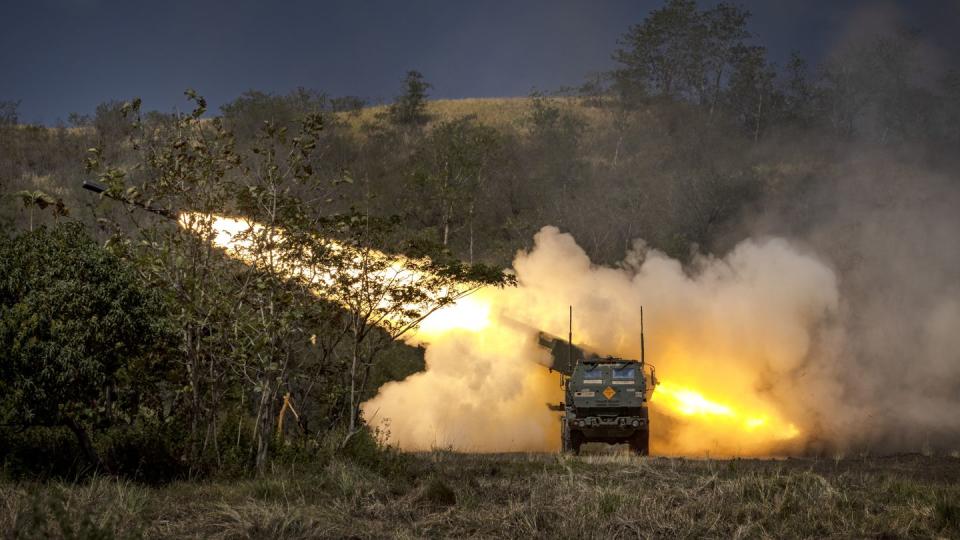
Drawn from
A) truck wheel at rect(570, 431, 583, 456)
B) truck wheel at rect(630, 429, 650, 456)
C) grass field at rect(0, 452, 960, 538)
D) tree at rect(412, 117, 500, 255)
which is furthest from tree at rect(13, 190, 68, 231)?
tree at rect(412, 117, 500, 255)

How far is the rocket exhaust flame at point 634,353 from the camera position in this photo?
34.1m

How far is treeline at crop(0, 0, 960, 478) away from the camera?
18.5 metres

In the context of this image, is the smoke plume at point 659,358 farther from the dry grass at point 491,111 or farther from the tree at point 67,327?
the dry grass at point 491,111

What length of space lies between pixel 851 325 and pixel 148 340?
30.6 m

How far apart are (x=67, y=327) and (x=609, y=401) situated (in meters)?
15.0

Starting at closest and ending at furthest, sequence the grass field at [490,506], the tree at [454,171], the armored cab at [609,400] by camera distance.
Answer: the grass field at [490,506], the armored cab at [609,400], the tree at [454,171]

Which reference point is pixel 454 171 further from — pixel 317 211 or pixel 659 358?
pixel 317 211

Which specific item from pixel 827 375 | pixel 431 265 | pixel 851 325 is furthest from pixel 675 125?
pixel 431 265

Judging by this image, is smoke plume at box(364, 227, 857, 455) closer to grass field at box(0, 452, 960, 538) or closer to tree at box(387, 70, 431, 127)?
grass field at box(0, 452, 960, 538)

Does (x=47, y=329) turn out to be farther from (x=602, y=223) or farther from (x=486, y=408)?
(x=602, y=223)

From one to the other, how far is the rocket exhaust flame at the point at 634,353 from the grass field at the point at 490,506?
13.9m

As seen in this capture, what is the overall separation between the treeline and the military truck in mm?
3830

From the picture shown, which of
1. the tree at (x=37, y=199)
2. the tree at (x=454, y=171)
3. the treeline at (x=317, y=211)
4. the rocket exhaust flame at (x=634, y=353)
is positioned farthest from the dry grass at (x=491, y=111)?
the tree at (x=37, y=199)

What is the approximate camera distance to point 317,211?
2222cm
